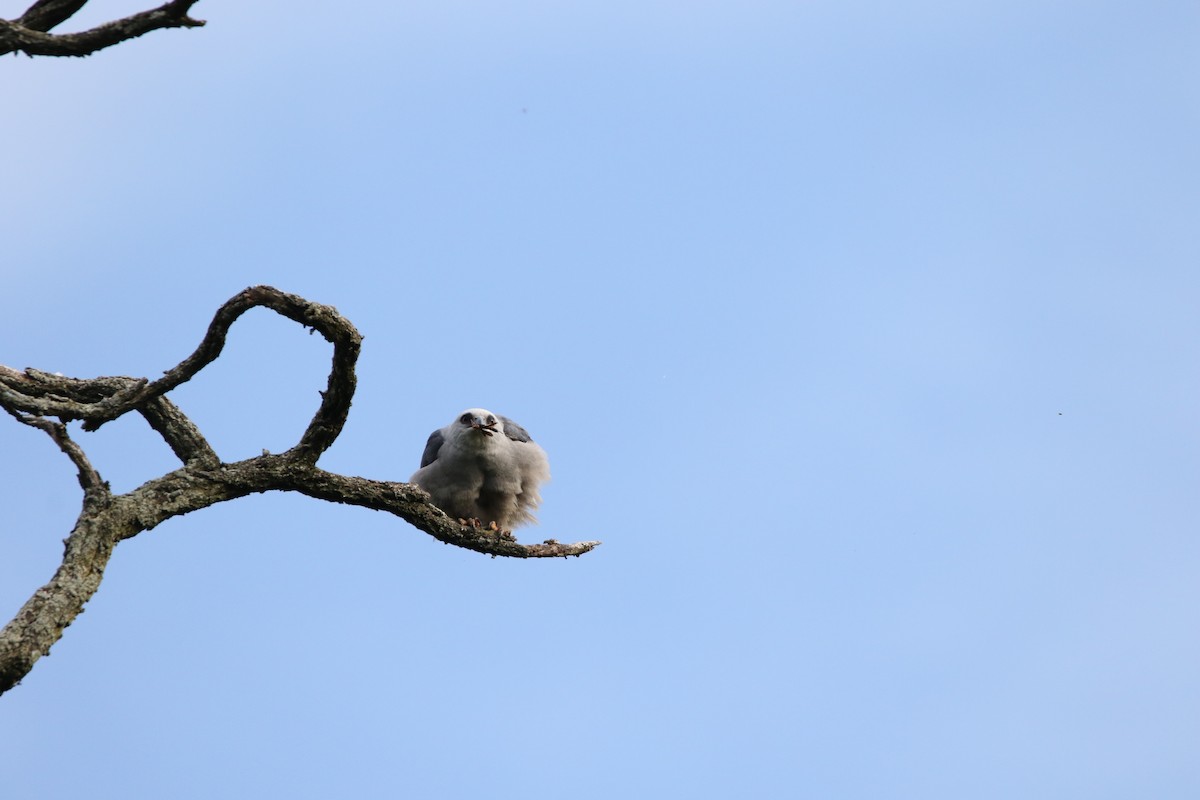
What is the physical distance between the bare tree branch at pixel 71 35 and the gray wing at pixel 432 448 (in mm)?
4124

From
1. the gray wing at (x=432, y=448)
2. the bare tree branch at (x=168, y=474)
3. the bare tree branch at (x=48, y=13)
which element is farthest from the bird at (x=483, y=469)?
the bare tree branch at (x=48, y=13)

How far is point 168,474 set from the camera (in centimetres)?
600

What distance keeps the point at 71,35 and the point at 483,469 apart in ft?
13.8

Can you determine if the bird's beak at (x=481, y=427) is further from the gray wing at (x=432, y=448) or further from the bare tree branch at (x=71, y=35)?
the bare tree branch at (x=71, y=35)

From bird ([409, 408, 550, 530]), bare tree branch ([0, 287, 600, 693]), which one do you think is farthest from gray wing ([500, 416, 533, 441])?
bare tree branch ([0, 287, 600, 693])

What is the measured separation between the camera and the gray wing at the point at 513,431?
30.0 ft

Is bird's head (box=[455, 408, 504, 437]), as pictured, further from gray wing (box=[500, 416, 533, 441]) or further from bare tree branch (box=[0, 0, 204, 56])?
bare tree branch (box=[0, 0, 204, 56])

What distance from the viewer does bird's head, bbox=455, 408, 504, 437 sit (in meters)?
8.77

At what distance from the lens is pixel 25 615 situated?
5.22 m

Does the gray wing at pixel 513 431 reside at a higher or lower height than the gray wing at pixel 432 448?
higher

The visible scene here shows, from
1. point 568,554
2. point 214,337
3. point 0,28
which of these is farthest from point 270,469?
point 0,28

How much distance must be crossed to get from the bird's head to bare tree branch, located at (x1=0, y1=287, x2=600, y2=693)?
208 cm

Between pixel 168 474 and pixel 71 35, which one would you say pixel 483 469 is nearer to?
pixel 168 474

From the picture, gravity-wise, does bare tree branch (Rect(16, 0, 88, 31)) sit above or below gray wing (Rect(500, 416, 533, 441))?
below
